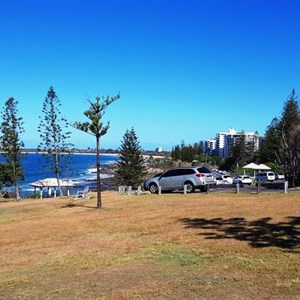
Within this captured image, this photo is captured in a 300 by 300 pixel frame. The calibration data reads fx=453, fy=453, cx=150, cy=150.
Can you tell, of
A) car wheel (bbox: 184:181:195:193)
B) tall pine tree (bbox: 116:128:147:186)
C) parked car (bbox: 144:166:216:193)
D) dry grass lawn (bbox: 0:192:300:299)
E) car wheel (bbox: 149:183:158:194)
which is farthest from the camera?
tall pine tree (bbox: 116:128:147:186)

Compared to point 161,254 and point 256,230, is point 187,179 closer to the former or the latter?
point 256,230

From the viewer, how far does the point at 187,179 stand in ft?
82.9

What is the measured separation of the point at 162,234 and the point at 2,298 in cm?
560

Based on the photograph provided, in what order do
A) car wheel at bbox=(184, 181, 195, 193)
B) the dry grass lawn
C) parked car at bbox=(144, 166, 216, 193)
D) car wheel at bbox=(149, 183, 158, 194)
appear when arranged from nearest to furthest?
the dry grass lawn → parked car at bbox=(144, 166, 216, 193) → car wheel at bbox=(184, 181, 195, 193) → car wheel at bbox=(149, 183, 158, 194)

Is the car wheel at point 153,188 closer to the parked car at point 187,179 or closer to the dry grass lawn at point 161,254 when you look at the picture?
the parked car at point 187,179

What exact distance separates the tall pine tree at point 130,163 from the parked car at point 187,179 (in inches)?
1306

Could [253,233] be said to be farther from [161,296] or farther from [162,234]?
[161,296]

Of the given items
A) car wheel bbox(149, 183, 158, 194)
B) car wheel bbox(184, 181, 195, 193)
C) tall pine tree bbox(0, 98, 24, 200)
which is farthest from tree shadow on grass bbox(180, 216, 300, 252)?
tall pine tree bbox(0, 98, 24, 200)

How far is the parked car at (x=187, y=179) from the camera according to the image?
24859mm

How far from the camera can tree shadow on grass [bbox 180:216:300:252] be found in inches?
381

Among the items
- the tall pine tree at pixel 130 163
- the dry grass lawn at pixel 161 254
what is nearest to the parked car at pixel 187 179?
the dry grass lawn at pixel 161 254

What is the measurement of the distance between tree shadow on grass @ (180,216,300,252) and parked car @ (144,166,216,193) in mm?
10877

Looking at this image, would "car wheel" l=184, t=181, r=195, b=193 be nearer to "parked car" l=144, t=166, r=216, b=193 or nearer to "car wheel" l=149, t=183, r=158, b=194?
"parked car" l=144, t=166, r=216, b=193

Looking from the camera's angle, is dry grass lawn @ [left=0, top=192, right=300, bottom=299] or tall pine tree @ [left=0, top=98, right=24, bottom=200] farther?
tall pine tree @ [left=0, top=98, right=24, bottom=200]
